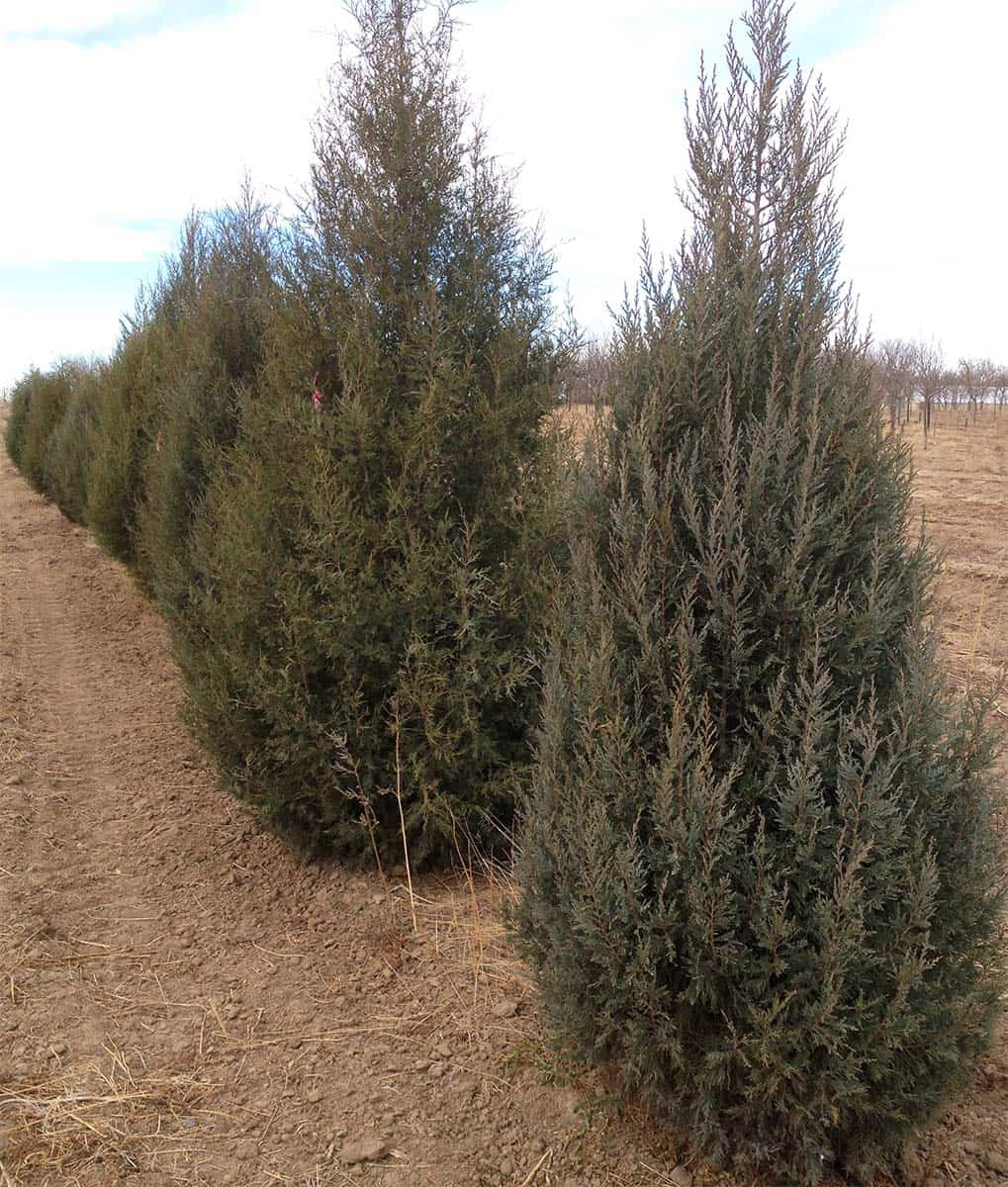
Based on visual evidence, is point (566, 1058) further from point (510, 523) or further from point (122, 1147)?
point (510, 523)

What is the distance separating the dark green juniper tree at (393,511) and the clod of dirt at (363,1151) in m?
1.47

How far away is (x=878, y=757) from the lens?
2248 mm

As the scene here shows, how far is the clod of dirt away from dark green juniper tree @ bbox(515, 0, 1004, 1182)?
71 cm

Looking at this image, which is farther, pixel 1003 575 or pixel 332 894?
Answer: pixel 1003 575

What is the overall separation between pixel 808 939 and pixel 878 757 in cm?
48

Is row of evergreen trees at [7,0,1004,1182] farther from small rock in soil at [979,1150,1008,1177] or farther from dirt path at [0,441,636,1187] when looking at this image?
dirt path at [0,441,636,1187]

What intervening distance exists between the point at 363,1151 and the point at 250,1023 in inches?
35.6

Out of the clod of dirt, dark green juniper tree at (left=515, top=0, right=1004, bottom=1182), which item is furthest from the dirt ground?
dark green juniper tree at (left=515, top=0, right=1004, bottom=1182)

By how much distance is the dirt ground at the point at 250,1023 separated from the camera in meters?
2.64

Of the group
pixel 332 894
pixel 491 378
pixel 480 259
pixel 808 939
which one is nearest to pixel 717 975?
pixel 808 939

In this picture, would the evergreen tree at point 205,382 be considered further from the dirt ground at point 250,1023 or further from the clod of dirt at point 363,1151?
the clod of dirt at point 363,1151

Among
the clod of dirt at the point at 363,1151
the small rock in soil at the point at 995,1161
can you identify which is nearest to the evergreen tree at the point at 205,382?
the clod of dirt at the point at 363,1151

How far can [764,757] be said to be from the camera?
229 cm

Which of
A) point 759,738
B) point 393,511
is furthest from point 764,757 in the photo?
point 393,511
